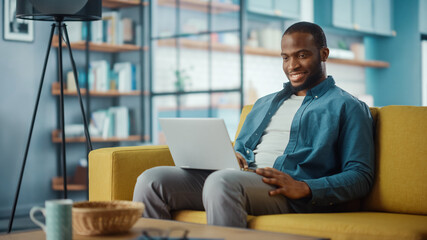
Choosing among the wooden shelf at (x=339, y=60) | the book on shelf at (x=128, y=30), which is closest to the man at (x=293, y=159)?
the book on shelf at (x=128, y=30)

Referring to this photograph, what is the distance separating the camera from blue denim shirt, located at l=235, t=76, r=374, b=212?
2.17 m

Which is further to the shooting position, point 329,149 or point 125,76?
point 125,76

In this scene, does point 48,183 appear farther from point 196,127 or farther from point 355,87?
point 355,87

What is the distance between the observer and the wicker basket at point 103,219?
162 cm

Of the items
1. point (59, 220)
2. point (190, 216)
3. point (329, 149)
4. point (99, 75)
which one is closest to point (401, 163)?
point (329, 149)

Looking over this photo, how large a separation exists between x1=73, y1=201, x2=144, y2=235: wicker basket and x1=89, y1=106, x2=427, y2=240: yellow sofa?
0.58 meters

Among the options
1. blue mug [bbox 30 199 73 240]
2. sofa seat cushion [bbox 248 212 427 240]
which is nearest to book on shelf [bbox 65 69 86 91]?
sofa seat cushion [bbox 248 212 427 240]

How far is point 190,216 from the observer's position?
2336 millimetres

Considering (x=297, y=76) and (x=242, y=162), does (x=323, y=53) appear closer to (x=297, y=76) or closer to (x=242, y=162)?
(x=297, y=76)

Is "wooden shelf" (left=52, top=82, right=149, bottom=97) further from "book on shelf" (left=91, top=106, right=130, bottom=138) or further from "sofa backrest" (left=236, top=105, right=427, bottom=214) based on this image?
"sofa backrest" (left=236, top=105, right=427, bottom=214)

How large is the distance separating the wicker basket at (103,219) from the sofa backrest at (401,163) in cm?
102

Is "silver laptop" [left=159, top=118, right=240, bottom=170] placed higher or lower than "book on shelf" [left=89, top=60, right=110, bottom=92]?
lower

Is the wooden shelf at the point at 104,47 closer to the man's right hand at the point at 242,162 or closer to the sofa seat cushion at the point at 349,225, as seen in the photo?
the man's right hand at the point at 242,162

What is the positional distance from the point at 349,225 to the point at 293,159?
0.46 meters
